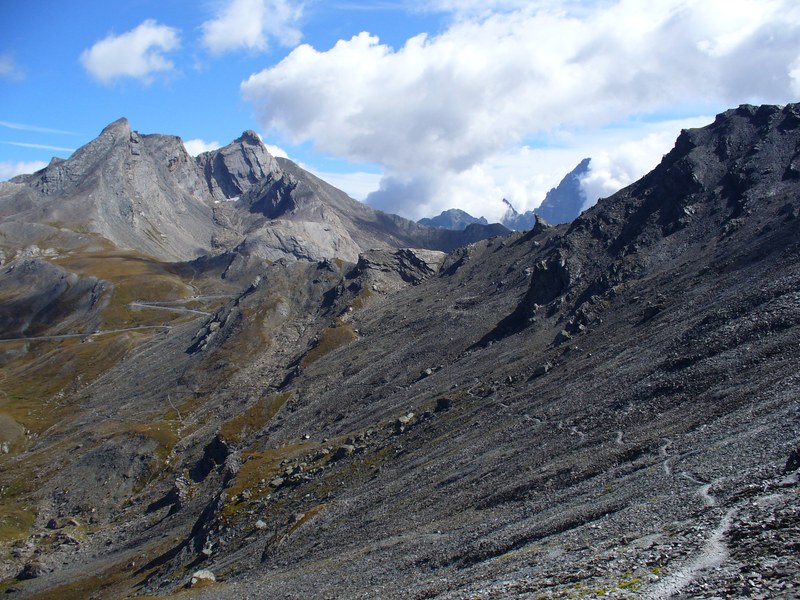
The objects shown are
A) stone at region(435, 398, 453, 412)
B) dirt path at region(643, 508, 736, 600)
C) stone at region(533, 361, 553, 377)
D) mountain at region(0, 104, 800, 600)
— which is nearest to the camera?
dirt path at region(643, 508, 736, 600)

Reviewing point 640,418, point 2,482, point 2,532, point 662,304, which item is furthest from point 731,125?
point 2,482

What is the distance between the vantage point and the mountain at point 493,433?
35.8m

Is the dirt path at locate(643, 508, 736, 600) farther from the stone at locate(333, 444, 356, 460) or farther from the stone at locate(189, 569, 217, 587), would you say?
the stone at locate(333, 444, 356, 460)

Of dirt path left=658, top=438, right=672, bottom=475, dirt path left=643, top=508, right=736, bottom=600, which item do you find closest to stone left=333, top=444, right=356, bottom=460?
dirt path left=658, top=438, right=672, bottom=475

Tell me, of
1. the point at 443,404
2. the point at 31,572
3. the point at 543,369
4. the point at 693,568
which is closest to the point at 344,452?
the point at 443,404

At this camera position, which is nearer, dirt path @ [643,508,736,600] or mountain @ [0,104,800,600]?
dirt path @ [643,508,736,600]

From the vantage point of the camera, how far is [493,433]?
233 ft

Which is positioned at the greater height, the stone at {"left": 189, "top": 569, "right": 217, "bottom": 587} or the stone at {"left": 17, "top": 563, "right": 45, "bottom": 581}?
the stone at {"left": 17, "top": 563, "right": 45, "bottom": 581}

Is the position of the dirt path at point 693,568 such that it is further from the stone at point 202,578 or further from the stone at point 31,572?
the stone at point 31,572

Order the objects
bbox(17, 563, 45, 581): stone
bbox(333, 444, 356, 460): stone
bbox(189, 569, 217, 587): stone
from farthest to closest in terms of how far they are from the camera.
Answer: bbox(17, 563, 45, 581): stone < bbox(333, 444, 356, 460): stone < bbox(189, 569, 217, 587): stone

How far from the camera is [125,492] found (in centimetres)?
11812

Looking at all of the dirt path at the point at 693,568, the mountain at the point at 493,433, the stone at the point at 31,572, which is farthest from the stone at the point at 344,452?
the dirt path at the point at 693,568

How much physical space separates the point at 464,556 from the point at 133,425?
396 ft

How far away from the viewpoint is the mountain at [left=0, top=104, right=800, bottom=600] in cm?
3581
